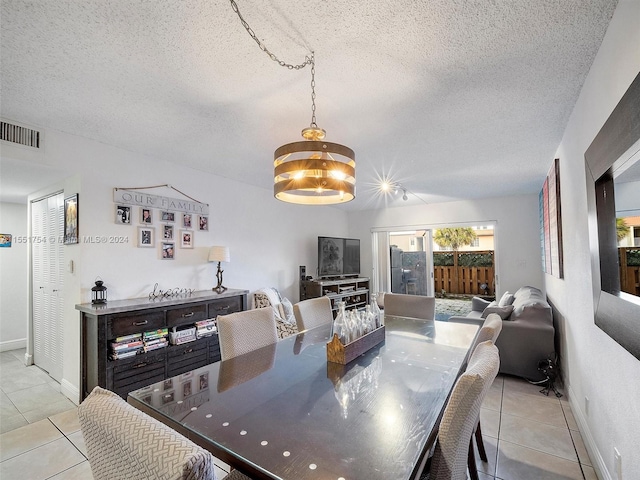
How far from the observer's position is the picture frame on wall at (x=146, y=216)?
319 centimetres

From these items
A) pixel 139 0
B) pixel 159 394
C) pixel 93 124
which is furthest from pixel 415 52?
pixel 93 124

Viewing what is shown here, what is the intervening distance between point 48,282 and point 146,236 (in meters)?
1.37

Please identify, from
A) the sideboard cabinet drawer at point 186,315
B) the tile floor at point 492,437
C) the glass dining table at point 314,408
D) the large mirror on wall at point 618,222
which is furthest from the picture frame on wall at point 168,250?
the large mirror on wall at point 618,222

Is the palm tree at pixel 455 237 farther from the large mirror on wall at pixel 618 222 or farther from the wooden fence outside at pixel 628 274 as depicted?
the wooden fence outside at pixel 628 274

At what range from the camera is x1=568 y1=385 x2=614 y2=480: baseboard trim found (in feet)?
Answer: 5.62

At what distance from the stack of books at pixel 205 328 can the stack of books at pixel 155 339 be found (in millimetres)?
311

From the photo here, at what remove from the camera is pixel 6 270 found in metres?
4.39

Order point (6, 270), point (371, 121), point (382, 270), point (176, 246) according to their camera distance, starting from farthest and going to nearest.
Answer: point (382, 270)
point (6, 270)
point (176, 246)
point (371, 121)

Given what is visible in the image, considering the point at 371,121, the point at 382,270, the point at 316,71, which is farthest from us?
the point at 382,270

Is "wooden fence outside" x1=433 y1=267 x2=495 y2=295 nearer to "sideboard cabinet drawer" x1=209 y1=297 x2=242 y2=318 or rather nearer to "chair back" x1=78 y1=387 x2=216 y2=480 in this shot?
"sideboard cabinet drawer" x1=209 y1=297 x2=242 y2=318

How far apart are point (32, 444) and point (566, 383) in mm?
4311

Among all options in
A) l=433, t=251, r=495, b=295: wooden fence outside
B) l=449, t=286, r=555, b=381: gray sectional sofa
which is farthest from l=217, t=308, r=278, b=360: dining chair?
l=433, t=251, r=495, b=295: wooden fence outside

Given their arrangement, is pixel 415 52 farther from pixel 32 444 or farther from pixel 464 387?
pixel 32 444

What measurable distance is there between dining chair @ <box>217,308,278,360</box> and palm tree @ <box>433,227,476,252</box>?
8.30m
